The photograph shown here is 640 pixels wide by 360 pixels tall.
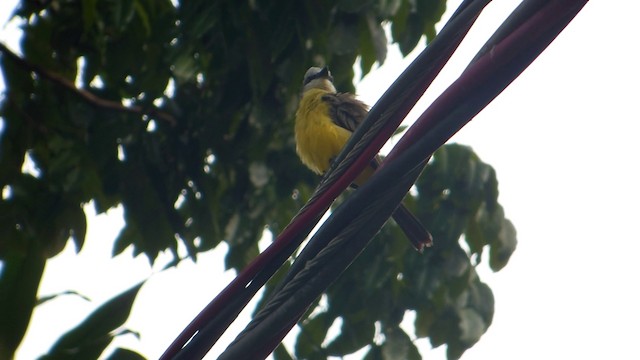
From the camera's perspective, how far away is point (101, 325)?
1926 mm

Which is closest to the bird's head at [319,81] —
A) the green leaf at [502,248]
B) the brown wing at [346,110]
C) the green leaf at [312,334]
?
the brown wing at [346,110]

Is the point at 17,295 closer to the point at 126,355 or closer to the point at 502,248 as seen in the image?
the point at 126,355

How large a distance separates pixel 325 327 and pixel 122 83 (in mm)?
1619

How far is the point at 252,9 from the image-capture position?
4129 mm

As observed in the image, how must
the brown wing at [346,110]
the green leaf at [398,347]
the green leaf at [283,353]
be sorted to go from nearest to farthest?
the green leaf at [283,353] → the green leaf at [398,347] → the brown wing at [346,110]

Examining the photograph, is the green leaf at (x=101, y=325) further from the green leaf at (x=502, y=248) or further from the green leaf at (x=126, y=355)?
the green leaf at (x=502, y=248)

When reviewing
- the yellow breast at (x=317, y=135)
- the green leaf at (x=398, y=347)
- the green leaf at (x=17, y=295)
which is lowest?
the green leaf at (x=17, y=295)

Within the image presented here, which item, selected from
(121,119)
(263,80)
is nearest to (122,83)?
(121,119)

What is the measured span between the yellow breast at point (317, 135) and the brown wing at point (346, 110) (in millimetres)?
31

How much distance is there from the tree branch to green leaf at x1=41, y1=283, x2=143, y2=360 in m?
3.08

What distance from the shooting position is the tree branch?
4.98 m

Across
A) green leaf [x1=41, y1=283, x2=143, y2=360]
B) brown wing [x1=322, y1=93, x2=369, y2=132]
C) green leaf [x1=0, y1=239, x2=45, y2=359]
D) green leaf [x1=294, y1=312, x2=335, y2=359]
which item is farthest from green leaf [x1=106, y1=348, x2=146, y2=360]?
brown wing [x1=322, y1=93, x2=369, y2=132]

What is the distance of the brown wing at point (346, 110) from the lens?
525cm

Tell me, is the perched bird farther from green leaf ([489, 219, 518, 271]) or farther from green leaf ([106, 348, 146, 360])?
green leaf ([106, 348, 146, 360])
